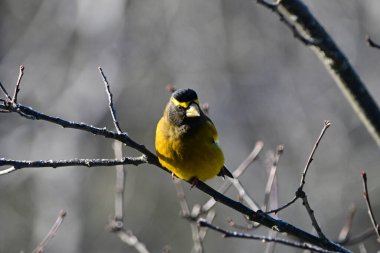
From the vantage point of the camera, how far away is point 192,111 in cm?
475

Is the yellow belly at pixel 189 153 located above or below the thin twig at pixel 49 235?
above

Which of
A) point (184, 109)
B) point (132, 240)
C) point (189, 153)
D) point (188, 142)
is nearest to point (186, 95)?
point (184, 109)

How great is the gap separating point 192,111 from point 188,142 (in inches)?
10.9

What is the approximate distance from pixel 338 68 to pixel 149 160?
134cm

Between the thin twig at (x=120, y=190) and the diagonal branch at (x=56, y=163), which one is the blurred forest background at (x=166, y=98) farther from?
the diagonal branch at (x=56, y=163)

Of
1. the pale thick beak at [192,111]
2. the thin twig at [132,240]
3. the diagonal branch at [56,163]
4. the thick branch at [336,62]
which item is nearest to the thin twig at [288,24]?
the thick branch at [336,62]

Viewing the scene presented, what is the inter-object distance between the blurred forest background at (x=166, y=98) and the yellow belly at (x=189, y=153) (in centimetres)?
904

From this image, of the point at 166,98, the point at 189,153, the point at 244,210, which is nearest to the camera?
the point at 244,210

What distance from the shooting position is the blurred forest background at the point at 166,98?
571 inches

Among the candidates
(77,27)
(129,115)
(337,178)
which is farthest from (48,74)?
(337,178)

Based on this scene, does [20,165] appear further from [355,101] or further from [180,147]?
[355,101]

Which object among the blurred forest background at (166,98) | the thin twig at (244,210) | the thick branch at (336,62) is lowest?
the thin twig at (244,210)

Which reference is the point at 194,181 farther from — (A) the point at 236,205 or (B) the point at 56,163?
(B) the point at 56,163

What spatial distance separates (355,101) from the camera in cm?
432
